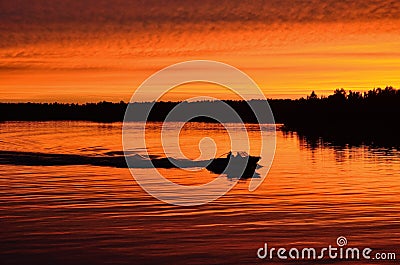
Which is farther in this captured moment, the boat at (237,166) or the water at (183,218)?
the boat at (237,166)

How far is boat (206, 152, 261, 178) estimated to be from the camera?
141ft

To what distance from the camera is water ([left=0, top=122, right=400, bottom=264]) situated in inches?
771

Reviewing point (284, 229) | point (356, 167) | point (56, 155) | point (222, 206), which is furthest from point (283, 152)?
point (284, 229)

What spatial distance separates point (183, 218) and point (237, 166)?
64.4ft

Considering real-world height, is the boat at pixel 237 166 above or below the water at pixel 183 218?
above

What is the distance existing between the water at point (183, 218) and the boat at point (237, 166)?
1423 millimetres

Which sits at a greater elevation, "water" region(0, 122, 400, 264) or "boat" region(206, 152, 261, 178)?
"boat" region(206, 152, 261, 178)

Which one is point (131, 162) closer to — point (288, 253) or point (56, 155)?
point (56, 155)

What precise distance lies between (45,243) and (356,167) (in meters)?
32.8

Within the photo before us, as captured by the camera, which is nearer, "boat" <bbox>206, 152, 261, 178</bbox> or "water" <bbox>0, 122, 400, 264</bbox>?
"water" <bbox>0, 122, 400, 264</bbox>

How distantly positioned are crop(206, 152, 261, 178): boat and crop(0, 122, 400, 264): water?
56.0 inches

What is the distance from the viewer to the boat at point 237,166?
141ft

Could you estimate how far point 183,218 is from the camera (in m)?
25.3

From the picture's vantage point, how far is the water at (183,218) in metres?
19.6
